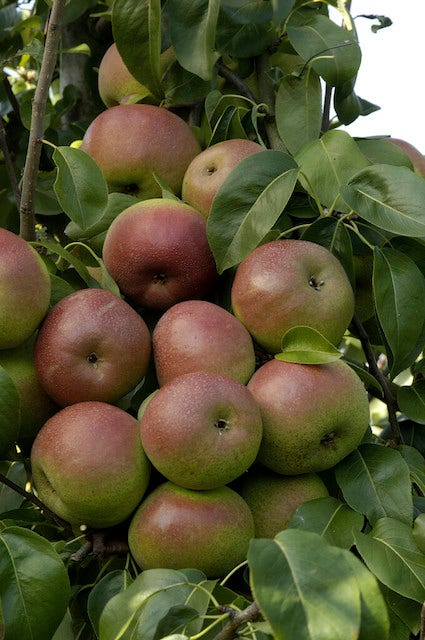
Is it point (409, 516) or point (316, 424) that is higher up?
point (316, 424)

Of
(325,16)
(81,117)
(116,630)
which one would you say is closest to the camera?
(116,630)

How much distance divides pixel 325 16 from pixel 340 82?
0.17 meters

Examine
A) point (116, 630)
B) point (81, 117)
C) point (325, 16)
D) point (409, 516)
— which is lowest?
point (409, 516)

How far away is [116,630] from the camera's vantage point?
97 centimetres

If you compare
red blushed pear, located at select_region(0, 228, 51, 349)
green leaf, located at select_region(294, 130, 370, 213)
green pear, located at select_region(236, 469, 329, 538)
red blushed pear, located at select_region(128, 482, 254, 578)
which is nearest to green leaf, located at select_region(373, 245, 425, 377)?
green leaf, located at select_region(294, 130, 370, 213)

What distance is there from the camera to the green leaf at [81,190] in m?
1.21

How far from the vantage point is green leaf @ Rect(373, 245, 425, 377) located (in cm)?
124

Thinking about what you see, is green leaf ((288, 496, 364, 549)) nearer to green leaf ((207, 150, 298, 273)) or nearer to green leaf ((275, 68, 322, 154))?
green leaf ((207, 150, 298, 273))

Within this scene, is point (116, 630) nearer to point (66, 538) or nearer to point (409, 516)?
point (66, 538)

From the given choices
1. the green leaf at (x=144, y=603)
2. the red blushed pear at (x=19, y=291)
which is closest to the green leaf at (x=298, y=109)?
the red blushed pear at (x=19, y=291)

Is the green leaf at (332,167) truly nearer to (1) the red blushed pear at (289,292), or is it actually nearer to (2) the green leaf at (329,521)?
(1) the red blushed pear at (289,292)

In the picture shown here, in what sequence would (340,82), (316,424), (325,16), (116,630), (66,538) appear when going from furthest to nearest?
(325,16)
(340,82)
(66,538)
(316,424)
(116,630)

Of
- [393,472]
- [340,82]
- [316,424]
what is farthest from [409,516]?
[340,82]

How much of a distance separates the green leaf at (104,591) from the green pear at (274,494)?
17 cm
